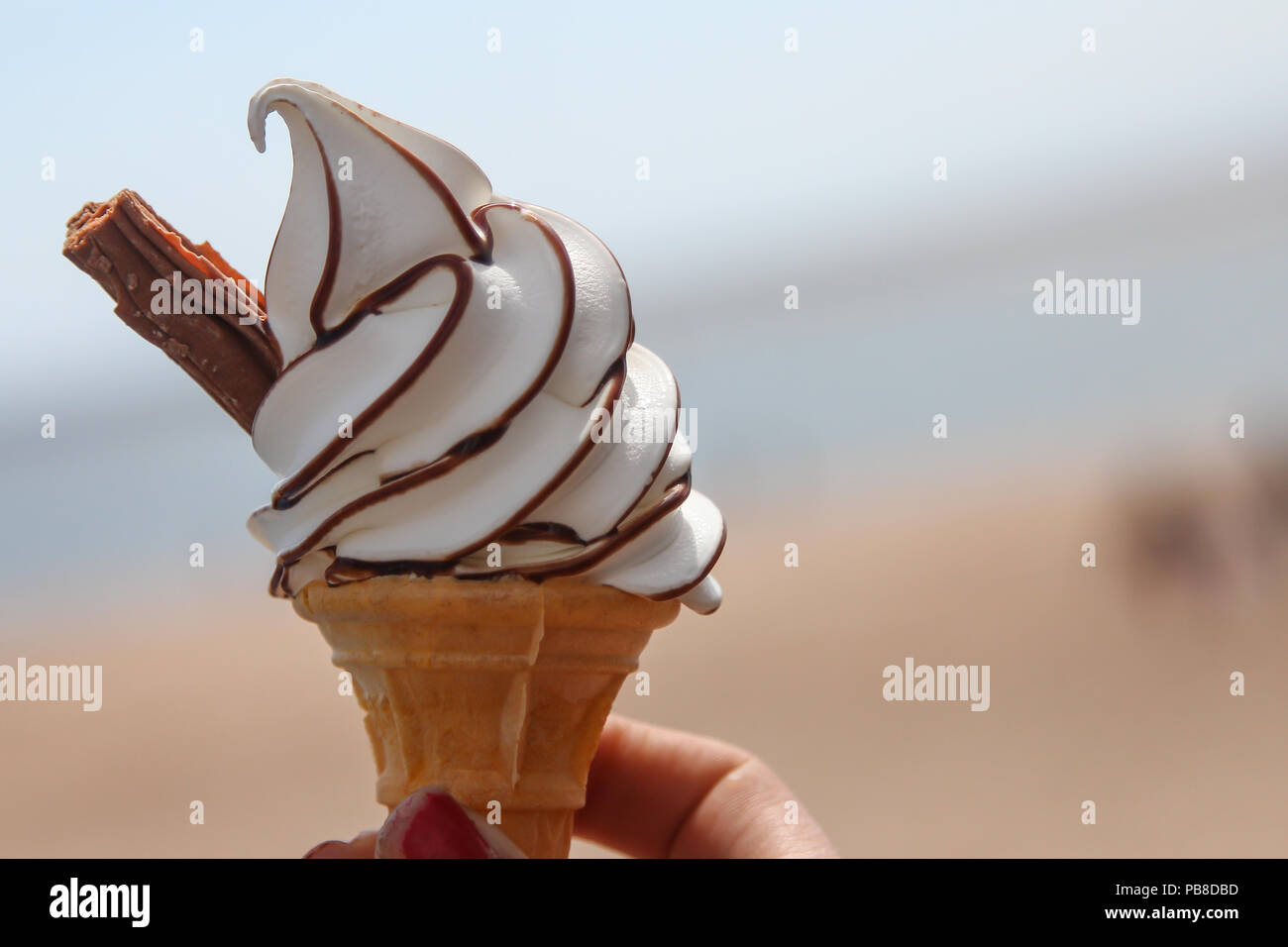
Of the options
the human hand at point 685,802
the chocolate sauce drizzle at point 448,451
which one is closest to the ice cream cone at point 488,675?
the chocolate sauce drizzle at point 448,451


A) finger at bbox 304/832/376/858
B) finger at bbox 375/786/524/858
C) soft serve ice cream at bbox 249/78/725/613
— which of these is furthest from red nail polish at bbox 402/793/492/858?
soft serve ice cream at bbox 249/78/725/613

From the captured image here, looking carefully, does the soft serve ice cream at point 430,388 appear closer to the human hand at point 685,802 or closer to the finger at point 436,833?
the finger at point 436,833

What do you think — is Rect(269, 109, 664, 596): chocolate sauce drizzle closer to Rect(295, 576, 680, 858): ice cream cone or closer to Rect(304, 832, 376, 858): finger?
Rect(295, 576, 680, 858): ice cream cone

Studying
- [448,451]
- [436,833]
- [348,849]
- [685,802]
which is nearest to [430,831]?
[436,833]

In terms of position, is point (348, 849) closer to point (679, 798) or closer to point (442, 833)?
point (442, 833)
